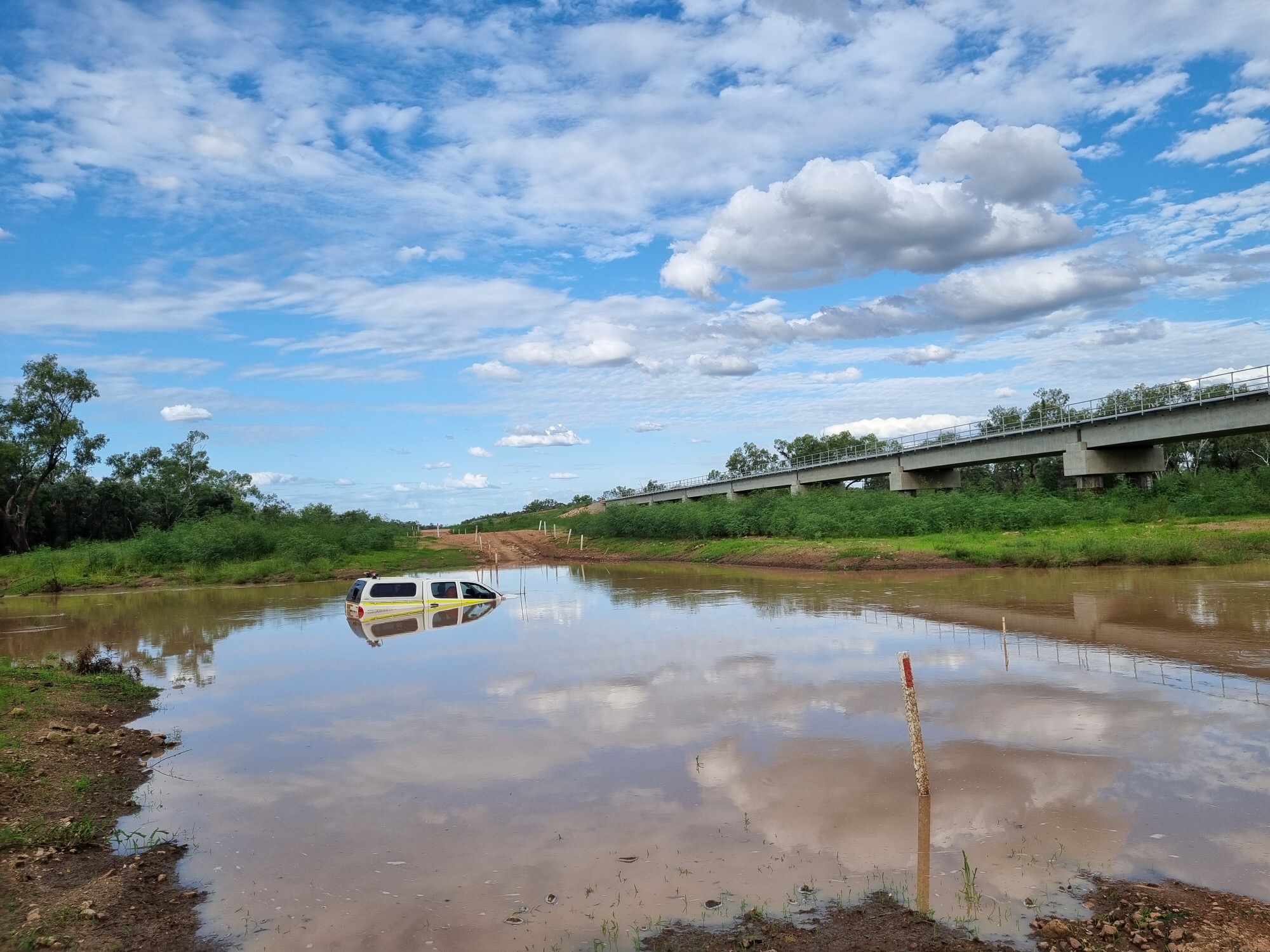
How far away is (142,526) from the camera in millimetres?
69000

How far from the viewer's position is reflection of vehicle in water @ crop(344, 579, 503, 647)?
28750 millimetres

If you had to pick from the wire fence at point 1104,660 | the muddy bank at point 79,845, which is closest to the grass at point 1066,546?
the wire fence at point 1104,660

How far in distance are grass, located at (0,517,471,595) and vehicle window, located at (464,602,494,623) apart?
20.0 m

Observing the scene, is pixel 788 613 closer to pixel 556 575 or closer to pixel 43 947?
pixel 43 947

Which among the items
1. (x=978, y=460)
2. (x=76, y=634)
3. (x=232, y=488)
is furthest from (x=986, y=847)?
(x=232, y=488)

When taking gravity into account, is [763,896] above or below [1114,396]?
below

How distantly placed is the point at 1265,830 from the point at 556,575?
45.6m

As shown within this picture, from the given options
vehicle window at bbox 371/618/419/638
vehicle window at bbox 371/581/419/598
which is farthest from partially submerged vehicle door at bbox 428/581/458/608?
vehicle window at bbox 371/618/419/638

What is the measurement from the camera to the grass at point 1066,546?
3494 centimetres

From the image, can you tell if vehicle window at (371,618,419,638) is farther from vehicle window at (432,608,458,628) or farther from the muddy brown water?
the muddy brown water

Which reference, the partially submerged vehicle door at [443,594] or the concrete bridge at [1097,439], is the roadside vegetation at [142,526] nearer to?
the partially submerged vehicle door at [443,594]

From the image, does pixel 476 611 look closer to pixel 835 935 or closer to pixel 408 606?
pixel 408 606

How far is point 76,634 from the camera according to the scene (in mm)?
28984

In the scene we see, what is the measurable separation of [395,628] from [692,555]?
112 feet
